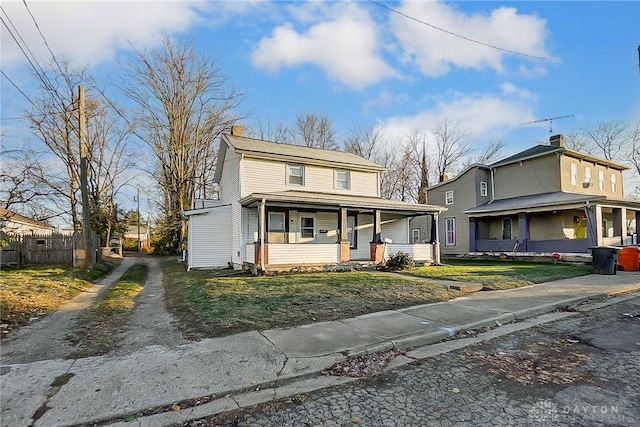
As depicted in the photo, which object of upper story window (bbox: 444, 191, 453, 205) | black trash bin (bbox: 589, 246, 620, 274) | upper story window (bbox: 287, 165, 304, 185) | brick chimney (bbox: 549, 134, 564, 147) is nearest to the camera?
black trash bin (bbox: 589, 246, 620, 274)

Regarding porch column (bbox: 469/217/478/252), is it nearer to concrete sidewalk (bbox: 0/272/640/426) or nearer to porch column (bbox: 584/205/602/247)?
porch column (bbox: 584/205/602/247)

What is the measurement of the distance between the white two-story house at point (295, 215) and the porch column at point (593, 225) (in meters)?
7.34

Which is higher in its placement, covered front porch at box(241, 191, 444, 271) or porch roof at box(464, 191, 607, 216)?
porch roof at box(464, 191, 607, 216)

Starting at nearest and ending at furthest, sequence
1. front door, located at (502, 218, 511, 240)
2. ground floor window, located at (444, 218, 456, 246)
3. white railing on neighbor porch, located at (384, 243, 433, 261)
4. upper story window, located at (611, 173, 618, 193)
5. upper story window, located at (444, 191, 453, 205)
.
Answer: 1. white railing on neighbor porch, located at (384, 243, 433, 261)
2. front door, located at (502, 218, 511, 240)
3. upper story window, located at (611, 173, 618, 193)
4. ground floor window, located at (444, 218, 456, 246)
5. upper story window, located at (444, 191, 453, 205)

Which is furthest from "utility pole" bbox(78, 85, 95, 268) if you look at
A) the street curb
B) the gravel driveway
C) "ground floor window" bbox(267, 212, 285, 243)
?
the street curb

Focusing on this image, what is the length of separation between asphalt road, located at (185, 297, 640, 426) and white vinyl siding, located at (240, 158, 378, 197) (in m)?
12.2

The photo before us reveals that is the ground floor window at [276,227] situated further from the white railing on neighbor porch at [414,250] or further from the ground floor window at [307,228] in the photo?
the white railing on neighbor porch at [414,250]

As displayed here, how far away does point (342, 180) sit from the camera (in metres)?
18.1

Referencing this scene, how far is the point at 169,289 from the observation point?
11250mm

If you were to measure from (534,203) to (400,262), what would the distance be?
9.90 meters

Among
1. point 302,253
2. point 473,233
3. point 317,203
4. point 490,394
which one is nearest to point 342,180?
point 317,203

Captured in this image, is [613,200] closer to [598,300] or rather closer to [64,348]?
[598,300]

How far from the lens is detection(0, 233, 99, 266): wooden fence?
15664mm

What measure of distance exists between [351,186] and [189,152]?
1962cm
